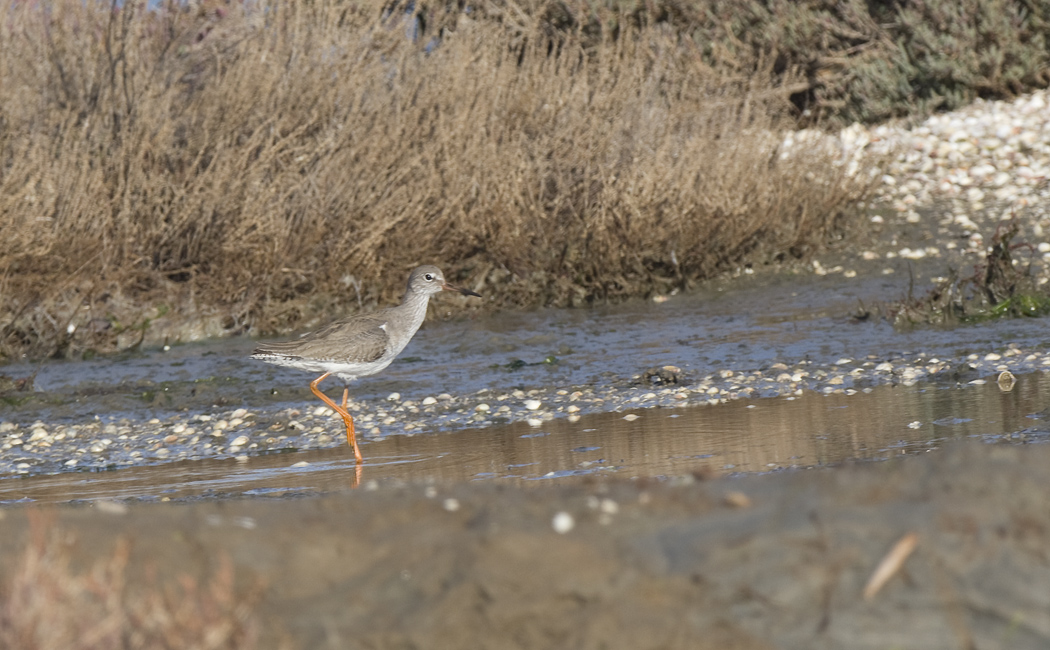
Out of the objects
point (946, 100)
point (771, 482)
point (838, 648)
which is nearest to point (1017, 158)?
point (946, 100)

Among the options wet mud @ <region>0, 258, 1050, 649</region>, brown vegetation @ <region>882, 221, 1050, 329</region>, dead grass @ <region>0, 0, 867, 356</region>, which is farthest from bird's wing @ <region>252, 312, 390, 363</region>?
brown vegetation @ <region>882, 221, 1050, 329</region>

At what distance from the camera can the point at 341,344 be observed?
30.1ft

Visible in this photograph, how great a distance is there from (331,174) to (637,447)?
19.4 feet

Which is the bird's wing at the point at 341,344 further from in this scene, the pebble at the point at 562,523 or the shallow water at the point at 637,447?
the pebble at the point at 562,523

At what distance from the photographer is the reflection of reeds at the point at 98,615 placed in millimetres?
3307

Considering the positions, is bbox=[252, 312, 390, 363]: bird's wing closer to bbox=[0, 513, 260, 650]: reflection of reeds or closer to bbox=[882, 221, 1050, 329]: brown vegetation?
bbox=[882, 221, 1050, 329]: brown vegetation

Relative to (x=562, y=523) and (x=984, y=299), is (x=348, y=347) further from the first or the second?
(x=984, y=299)

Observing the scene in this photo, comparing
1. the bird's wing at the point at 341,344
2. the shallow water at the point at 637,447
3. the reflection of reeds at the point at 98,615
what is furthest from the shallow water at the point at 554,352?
the reflection of reeds at the point at 98,615

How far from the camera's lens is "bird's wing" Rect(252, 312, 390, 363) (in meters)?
9.13

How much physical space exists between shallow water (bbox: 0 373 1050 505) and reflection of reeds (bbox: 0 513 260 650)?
299 centimetres

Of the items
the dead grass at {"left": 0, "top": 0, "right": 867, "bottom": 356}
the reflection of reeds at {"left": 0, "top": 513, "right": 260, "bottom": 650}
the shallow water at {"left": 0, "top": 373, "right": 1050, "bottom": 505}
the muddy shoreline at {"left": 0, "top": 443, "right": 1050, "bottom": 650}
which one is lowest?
the shallow water at {"left": 0, "top": 373, "right": 1050, "bottom": 505}

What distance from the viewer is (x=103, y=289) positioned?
12156 millimetres

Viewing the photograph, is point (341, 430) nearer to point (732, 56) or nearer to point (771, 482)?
point (771, 482)

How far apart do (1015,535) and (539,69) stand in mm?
10381
